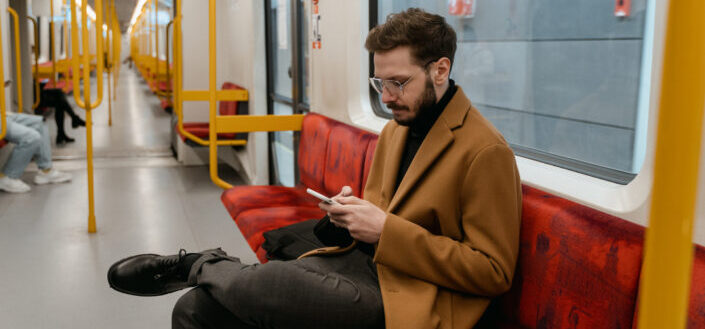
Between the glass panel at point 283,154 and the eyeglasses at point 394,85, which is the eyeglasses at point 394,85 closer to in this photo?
the eyeglasses at point 394,85

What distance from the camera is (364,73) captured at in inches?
136

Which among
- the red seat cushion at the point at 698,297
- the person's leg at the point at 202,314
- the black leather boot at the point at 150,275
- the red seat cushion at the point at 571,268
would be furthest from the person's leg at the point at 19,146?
the red seat cushion at the point at 698,297

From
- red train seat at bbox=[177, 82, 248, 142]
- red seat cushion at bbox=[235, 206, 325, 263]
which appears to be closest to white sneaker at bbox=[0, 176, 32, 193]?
red train seat at bbox=[177, 82, 248, 142]

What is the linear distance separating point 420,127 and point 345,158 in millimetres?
1364

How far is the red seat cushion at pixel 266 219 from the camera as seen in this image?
2893 mm

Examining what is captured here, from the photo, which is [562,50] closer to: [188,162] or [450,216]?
[450,216]

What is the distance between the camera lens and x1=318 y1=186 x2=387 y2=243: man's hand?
160 cm

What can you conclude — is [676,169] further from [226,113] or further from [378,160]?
[226,113]

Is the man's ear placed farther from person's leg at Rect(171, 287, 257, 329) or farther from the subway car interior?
person's leg at Rect(171, 287, 257, 329)

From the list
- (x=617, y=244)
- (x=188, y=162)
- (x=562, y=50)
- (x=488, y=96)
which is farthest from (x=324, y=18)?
(x=188, y=162)

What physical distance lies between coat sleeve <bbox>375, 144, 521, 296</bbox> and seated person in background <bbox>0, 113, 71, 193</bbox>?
4.72 m

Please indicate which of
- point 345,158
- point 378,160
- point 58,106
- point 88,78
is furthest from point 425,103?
point 58,106

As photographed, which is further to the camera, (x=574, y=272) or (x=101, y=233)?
(x=101, y=233)

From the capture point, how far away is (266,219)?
3033 mm
